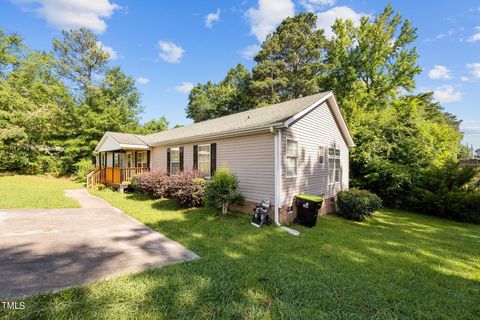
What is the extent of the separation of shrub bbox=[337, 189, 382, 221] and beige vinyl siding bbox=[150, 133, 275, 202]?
402 cm

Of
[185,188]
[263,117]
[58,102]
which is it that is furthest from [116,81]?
[263,117]

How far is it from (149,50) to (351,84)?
1734 centimetres

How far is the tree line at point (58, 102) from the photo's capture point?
2011 centimetres

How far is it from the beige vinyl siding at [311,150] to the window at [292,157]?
0.53 feet

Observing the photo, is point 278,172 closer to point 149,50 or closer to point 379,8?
point 149,50

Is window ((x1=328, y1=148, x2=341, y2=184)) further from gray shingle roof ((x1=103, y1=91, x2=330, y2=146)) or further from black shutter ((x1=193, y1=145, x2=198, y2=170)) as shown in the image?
black shutter ((x1=193, y1=145, x2=198, y2=170))

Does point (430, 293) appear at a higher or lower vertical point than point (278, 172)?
lower

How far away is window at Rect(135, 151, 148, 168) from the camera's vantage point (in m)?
15.3

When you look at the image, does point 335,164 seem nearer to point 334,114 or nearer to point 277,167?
point 334,114

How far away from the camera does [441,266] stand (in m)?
4.76

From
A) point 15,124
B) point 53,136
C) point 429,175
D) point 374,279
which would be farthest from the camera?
point 53,136

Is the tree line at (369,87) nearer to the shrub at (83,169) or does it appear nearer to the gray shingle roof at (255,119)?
the gray shingle roof at (255,119)

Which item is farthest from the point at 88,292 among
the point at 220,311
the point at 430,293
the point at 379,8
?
the point at 379,8

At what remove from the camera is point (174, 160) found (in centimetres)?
1227
